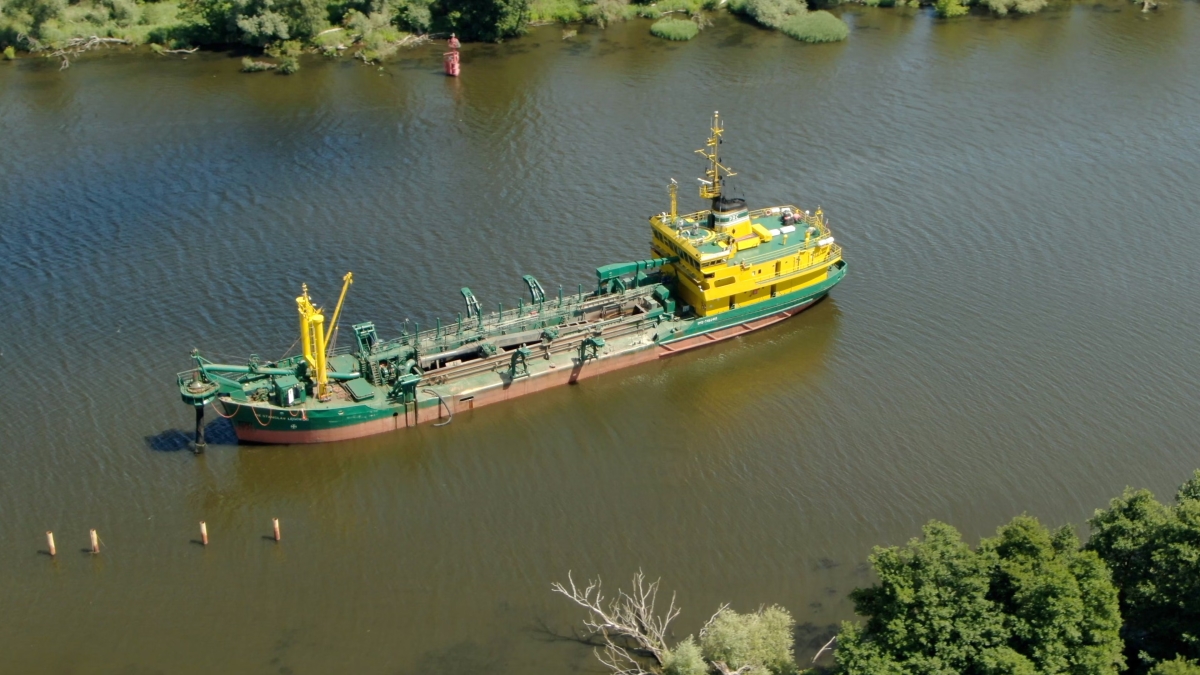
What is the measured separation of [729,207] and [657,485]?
13.1 m

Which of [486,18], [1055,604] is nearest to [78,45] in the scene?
[486,18]

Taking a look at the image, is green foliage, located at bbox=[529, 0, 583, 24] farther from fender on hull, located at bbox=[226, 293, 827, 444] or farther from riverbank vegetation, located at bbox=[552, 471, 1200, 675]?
riverbank vegetation, located at bbox=[552, 471, 1200, 675]

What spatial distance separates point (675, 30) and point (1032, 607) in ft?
189

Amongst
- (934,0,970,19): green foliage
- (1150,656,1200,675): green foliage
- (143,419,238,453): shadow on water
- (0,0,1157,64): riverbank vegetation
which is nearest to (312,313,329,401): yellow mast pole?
(143,419,238,453): shadow on water

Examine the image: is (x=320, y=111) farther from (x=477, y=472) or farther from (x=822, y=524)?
(x=822, y=524)

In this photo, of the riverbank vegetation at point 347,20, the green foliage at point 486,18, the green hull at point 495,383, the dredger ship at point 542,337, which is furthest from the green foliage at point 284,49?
the green hull at point 495,383

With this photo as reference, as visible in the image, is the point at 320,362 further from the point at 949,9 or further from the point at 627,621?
the point at 949,9

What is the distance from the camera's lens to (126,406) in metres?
43.0

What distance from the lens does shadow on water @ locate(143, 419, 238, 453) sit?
135 feet

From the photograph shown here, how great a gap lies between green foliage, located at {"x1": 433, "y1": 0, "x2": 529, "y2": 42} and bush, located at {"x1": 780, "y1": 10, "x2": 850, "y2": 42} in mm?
16779

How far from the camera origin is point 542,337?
45.5 meters

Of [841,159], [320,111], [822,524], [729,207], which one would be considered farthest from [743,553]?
[320,111]

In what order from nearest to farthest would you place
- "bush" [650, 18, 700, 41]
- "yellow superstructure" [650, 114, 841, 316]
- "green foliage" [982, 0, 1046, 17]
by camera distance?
1. "yellow superstructure" [650, 114, 841, 316]
2. "bush" [650, 18, 700, 41]
3. "green foliage" [982, 0, 1046, 17]

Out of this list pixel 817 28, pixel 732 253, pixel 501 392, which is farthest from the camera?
pixel 817 28
